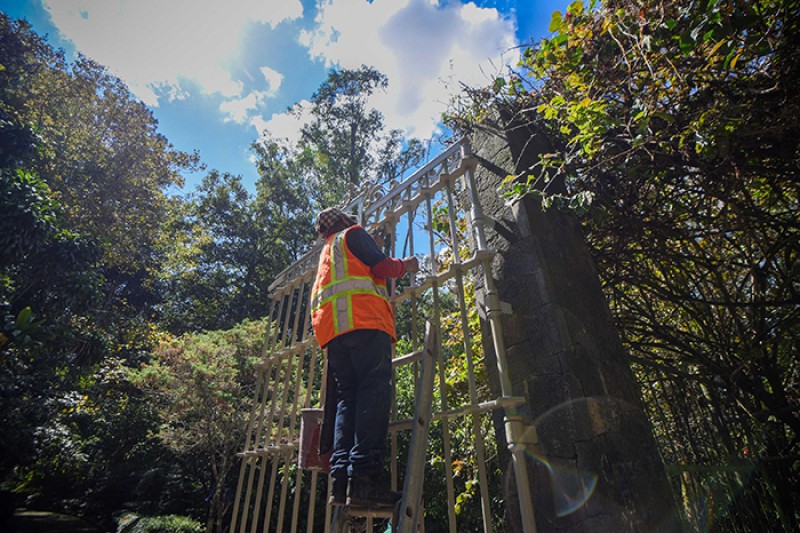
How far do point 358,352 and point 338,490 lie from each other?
67 cm

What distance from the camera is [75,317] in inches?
500

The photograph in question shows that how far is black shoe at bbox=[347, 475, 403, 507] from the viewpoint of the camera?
189 cm

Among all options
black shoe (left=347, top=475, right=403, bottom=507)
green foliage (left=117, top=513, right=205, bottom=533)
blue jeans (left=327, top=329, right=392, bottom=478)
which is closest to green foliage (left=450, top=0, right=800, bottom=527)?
blue jeans (left=327, top=329, right=392, bottom=478)

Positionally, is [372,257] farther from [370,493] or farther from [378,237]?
[370,493]

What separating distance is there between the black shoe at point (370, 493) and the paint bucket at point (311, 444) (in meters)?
0.57

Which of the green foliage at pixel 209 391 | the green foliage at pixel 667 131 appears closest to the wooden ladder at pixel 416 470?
the green foliage at pixel 667 131

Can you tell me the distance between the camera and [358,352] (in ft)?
7.67

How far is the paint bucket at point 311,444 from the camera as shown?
2.51 meters

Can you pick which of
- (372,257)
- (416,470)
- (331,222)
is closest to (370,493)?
(416,470)

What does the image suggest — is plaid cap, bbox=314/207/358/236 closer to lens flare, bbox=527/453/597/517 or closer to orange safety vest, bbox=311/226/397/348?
orange safety vest, bbox=311/226/397/348

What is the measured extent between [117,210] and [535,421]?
1798cm

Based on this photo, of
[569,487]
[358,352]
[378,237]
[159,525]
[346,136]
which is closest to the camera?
[569,487]

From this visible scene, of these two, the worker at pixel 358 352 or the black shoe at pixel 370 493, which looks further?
the worker at pixel 358 352

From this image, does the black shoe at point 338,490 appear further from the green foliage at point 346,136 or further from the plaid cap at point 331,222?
the green foliage at point 346,136
